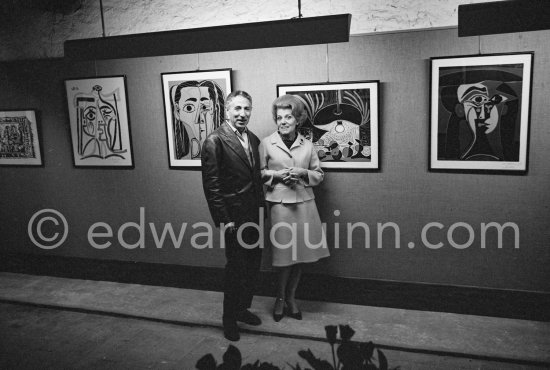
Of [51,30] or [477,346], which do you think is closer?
[477,346]

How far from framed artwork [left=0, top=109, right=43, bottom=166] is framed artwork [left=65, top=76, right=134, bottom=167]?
1.77 ft

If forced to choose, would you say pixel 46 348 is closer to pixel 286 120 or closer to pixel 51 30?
pixel 286 120

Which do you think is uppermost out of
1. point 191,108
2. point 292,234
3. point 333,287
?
point 191,108

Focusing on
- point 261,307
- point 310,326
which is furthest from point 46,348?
point 310,326

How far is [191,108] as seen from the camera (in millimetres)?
4918

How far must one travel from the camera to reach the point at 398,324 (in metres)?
4.30

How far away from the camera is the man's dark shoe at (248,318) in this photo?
4375 millimetres

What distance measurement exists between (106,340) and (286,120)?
2575 mm

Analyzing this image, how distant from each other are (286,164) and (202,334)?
5.72 ft

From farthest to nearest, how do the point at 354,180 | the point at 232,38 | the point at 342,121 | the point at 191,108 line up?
the point at 191,108, the point at 354,180, the point at 342,121, the point at 232,38

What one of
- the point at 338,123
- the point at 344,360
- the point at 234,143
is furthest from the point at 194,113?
the point at 344,360

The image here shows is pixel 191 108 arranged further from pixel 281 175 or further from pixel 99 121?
pixel 281 175

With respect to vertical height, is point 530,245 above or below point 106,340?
above

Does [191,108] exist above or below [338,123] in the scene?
above
